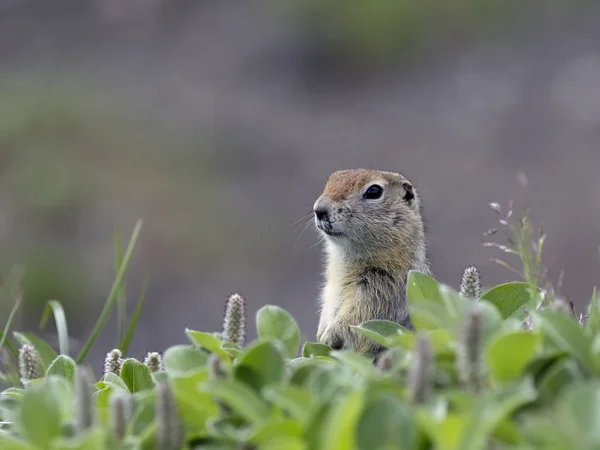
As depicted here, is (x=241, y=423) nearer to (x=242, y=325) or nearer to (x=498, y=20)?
(x=242, y=325)

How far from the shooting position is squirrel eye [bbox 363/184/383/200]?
5.10 m

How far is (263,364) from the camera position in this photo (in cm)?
197

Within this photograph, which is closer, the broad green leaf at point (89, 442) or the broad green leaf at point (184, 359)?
the broad green leaf at point (89, 442)

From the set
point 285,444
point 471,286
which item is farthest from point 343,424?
point 471,286

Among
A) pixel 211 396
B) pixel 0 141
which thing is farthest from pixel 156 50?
pixel 211 396

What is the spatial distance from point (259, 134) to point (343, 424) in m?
9.85

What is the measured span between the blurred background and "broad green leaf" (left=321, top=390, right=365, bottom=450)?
24.0ft

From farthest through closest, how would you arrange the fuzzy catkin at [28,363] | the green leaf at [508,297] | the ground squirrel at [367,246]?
the ground squirrel at [367,246], the fuzzy catkin at [28,363], the green leaf at [508,297]

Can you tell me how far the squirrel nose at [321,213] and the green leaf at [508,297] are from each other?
88.0 inches

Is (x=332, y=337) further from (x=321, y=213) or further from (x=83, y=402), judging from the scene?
(x=83, y=402)

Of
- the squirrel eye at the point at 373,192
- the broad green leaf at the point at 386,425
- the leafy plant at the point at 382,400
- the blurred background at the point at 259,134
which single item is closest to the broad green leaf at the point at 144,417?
the leafy plant at the point at 382,400

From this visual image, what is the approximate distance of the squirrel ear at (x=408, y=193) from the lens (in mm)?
5309

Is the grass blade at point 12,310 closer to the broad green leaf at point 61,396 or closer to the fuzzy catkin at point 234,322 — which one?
the fuzzy catkin at point 234,322

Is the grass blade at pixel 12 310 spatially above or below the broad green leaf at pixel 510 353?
below
